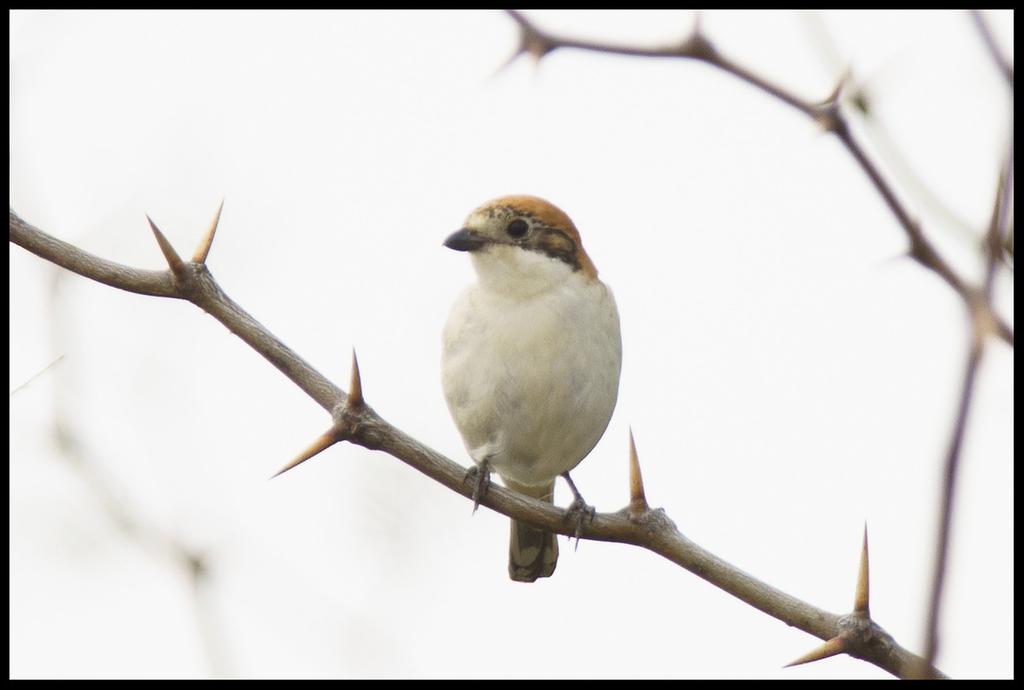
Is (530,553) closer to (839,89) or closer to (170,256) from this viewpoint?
(170,256)

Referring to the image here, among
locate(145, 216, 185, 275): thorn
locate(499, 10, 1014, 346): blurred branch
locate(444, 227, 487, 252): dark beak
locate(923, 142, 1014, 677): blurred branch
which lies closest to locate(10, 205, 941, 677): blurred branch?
locate(145, 216, 185, 275): thorn

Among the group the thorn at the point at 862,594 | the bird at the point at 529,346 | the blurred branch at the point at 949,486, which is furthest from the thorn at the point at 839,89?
the bird at the point at 529,346

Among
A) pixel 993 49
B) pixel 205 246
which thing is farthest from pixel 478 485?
pixel 993 49

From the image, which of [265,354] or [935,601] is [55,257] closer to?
[265,354]

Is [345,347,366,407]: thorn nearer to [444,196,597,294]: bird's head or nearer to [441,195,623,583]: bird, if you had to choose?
[441,195,623,583]: bird

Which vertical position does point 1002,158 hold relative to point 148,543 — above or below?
above

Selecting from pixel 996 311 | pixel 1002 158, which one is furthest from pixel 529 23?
pixel 996 311

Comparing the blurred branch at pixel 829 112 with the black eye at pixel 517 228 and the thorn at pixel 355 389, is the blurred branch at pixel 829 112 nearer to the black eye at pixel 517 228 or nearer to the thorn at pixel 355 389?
the thorn at pixel 355 389
